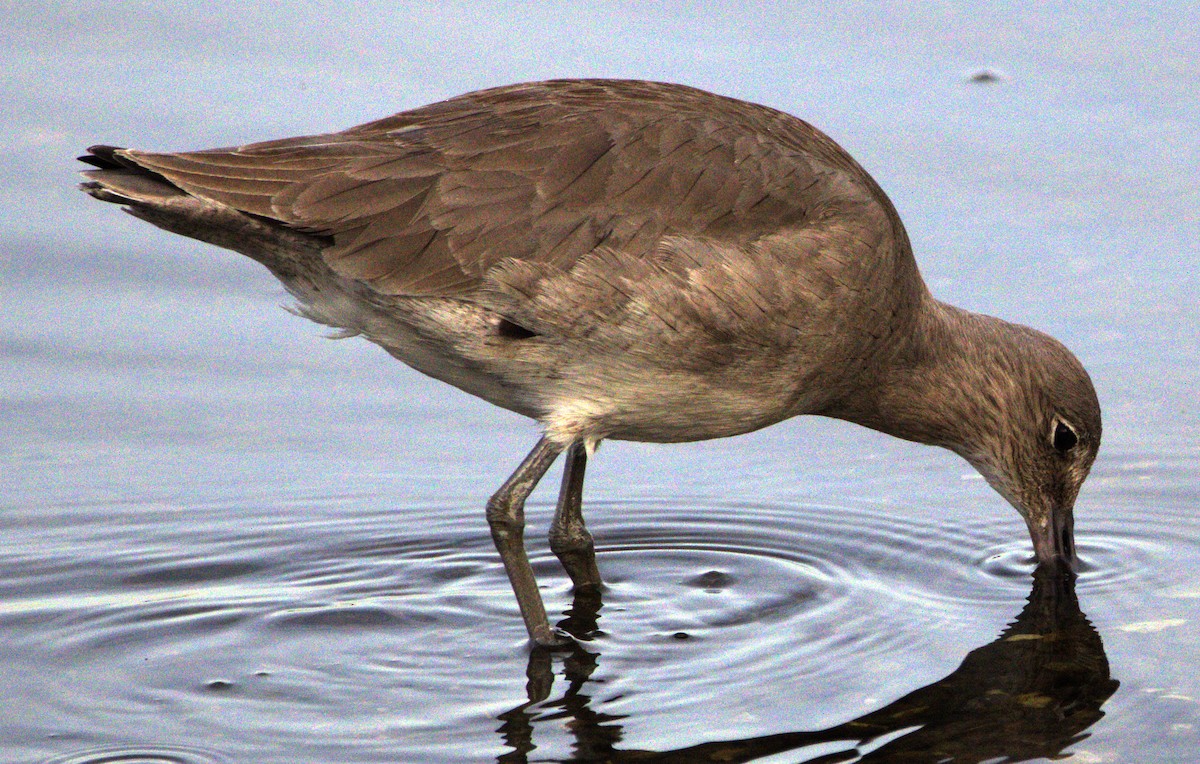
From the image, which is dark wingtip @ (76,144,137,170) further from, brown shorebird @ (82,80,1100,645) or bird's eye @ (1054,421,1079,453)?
bird's eye @ (1054,421,1079,453)

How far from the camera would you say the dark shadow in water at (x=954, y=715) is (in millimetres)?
6758

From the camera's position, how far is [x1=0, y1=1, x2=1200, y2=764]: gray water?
7.10 m

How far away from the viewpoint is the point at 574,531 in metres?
8.57

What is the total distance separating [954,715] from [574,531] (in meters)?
2.05

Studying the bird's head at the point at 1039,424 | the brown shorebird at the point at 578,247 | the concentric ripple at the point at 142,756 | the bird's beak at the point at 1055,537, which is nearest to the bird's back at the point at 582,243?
the brown shorebird at the point at 578,247

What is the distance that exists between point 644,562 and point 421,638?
124cm

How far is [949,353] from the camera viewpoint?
8.76m

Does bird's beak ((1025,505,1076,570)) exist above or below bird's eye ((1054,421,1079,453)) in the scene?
below

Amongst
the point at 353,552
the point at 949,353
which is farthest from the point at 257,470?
the point at 949,353

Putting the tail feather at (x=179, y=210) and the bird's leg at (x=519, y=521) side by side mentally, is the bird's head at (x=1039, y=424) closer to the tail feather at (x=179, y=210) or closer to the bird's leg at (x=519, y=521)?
the bird's leg at (x=519, y=521)

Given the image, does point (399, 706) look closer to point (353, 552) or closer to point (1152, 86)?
point (353, 552)

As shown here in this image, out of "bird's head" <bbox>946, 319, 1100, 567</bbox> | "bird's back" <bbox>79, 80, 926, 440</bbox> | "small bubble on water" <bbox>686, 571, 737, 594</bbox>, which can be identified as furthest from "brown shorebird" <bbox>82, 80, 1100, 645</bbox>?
"bird's head" <bbox>946, 319, 1100, 567</bbox>

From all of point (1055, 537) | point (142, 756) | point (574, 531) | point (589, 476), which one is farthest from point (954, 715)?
point (589, 476)

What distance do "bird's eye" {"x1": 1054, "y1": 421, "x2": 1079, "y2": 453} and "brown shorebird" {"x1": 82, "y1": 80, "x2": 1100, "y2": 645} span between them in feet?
2.76
